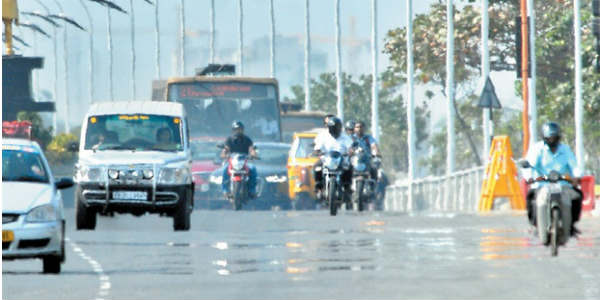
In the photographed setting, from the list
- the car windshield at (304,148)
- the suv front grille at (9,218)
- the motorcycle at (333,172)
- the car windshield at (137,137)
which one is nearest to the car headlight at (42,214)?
the suv front grille at (9,218)

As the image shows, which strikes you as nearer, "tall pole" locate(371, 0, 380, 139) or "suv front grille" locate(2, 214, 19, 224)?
"suv front grille" locate(2, 214, 19, 224)

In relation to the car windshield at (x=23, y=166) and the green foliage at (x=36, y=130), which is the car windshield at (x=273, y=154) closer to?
the car windshield at (x=23, y=166)

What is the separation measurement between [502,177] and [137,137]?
11.3 m

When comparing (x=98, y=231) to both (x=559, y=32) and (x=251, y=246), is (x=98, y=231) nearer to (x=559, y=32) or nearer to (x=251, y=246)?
(x=251, y=246)

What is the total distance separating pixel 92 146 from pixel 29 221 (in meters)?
6.48

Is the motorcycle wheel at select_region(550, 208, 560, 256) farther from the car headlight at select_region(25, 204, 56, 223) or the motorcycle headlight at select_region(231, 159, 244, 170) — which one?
the motorcycle headlight at select_region(231, 159, 244, 170)

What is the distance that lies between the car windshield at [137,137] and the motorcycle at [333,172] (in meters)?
3.29

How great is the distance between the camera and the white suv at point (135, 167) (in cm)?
2484

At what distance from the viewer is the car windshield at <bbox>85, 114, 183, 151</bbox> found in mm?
Result: 25859

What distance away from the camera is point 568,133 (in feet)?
226

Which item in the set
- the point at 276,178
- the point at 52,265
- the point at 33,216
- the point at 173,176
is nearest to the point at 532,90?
the point at 276,178

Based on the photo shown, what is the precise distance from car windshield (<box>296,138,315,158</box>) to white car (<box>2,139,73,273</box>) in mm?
16933

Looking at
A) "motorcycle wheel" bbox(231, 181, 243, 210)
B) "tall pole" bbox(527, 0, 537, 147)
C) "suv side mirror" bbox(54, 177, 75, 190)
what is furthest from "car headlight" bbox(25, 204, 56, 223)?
"tall pole" bbox(527, 0, 537, 147)

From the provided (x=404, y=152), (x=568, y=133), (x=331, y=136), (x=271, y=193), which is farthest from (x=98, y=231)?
(x=404, y=152)
